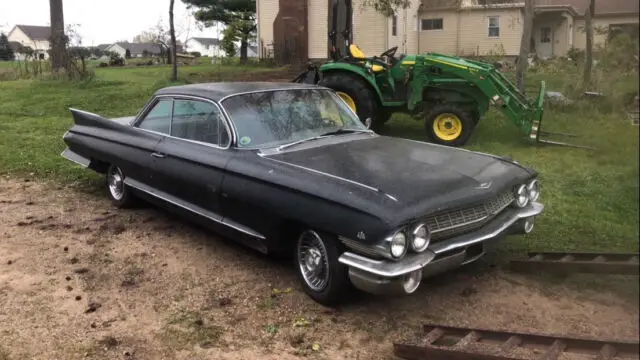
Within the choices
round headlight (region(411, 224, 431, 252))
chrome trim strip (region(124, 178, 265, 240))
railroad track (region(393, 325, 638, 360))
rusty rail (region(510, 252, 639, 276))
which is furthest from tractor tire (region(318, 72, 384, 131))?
railroad track (region(393, 325, 638, 360))

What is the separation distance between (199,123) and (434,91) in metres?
5.37

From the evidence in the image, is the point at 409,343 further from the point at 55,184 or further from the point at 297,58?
the point at 297,58

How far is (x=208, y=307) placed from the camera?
413cm

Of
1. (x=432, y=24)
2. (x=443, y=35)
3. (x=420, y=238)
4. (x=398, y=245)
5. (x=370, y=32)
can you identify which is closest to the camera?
(x=398, y=245)

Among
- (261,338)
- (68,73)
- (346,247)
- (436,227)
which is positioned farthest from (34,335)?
(68,73)

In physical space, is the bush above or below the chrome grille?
above

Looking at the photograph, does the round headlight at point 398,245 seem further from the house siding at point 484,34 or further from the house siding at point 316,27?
the house siding at point 484,34

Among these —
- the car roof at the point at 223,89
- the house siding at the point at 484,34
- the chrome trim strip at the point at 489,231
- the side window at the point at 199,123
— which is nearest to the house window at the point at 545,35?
the house siding at the point at 484,34

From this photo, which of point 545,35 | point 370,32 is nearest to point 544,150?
point 370,32

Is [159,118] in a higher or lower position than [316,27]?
lower

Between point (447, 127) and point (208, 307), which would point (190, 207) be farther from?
point (447, 127)

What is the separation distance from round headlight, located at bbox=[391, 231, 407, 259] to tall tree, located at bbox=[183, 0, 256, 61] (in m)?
30.8

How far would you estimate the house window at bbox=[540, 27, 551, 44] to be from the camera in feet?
93.4

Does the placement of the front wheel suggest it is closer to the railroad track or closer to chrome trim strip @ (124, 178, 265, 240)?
chrome trim strip @ (124, 178, 265, 240)
